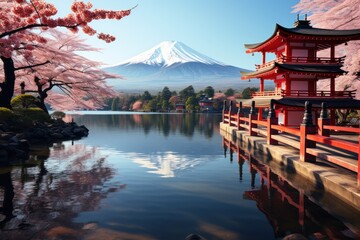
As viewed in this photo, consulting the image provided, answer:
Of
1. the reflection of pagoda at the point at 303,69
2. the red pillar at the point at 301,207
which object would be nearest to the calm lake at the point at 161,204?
the red pillar at the point at 301,207

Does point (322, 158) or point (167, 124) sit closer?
point (322, 158)

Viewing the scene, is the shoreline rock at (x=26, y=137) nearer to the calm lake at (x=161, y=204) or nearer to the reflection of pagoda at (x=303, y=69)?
the calm lake at (x=161, y=204)

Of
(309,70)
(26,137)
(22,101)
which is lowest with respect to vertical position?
(26,137)

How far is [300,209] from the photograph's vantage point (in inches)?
239

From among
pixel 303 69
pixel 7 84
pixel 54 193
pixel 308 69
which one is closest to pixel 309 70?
pixel 308 69

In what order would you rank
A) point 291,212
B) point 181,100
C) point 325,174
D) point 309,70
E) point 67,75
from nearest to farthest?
point 291,212, point 325,174, point 309,70, point 67,75, point 181,100

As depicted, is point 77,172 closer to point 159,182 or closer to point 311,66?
point 159,182

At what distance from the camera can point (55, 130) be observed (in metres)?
21.1

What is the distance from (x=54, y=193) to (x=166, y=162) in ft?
17.5

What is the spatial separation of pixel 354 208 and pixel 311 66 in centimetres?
1473

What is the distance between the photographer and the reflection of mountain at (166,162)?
10158mm

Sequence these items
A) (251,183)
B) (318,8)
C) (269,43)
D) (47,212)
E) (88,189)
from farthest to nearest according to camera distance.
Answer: (318,8) < (269,43) < (251,183) < (88,189) < (47,212)

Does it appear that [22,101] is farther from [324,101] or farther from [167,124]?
[324,101]

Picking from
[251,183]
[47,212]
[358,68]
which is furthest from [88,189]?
[358,68]
